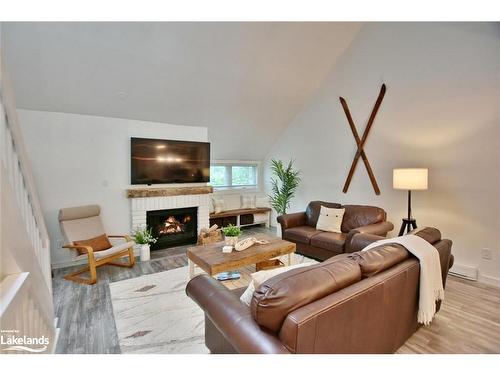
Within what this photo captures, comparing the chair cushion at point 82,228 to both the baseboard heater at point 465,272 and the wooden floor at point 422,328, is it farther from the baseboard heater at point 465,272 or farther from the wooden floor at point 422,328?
the baseboard heater at point 465,272

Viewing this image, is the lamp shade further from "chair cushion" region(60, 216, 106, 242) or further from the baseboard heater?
"chair cushion" region(60, 216, 106, 242)

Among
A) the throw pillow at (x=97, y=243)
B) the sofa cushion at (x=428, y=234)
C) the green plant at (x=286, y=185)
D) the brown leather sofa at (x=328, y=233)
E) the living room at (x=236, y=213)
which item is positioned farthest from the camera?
the green plant at (x=286, y=185)

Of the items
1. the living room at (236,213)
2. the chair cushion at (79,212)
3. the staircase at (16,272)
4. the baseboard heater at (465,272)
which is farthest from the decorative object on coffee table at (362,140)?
the staircase at (16,272)

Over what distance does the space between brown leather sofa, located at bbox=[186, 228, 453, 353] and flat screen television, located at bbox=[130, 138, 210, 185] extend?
9.83 feet

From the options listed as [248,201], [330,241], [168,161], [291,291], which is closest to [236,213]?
[248,201]

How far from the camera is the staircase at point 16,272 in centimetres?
124

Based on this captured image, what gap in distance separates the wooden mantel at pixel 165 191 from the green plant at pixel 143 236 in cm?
56

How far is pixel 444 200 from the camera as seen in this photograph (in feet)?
11.3

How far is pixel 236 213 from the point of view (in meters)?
5.54

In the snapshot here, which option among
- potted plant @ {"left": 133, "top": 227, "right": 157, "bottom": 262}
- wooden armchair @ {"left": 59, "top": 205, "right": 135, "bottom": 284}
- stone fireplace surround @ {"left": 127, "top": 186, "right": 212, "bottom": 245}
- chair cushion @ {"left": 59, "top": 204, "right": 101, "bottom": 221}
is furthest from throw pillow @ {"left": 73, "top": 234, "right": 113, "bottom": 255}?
stone fireplace surround @ {"left": 127, "top": 186, "right": 212, "bottom": 245}

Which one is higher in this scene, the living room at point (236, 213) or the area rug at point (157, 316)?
the living room at point (236, 213)

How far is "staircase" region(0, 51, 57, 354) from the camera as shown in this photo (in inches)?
48.9

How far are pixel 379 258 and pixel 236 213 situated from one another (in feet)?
13.6
